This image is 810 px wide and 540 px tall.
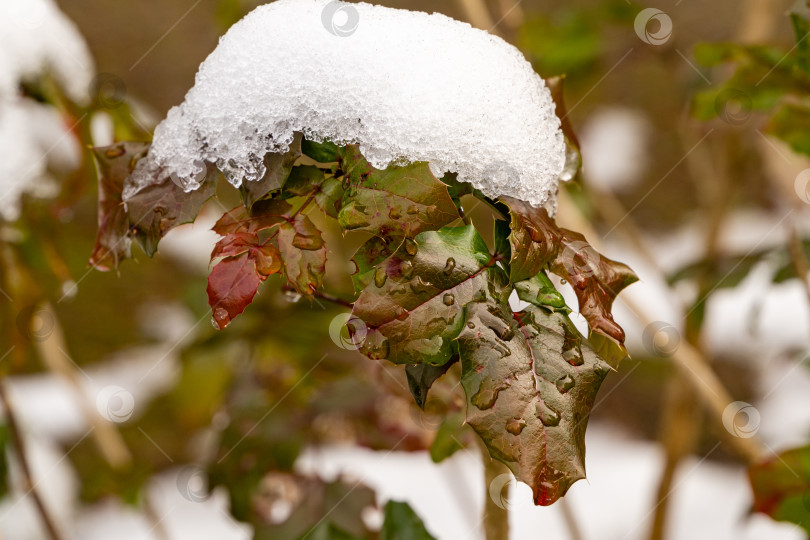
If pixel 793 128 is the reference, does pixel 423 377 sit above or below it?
below

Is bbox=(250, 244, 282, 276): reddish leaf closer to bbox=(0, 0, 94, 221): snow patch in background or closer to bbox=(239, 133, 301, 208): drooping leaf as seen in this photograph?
bbox=(239, 133, 301, 208): drooping leaf

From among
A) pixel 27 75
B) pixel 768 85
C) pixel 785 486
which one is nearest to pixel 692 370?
pixel 785 486

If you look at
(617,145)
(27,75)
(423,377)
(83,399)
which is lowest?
(83,399)

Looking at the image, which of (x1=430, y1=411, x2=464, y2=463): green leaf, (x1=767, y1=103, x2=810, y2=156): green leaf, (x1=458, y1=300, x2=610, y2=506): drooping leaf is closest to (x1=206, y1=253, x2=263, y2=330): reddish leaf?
(x1=458, y1=300, x2=610, y2=506): drooping leaf

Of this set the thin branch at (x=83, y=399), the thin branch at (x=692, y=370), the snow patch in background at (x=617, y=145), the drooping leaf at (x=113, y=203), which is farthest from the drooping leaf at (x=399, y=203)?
the snow patch in background at (x=617, y=145)

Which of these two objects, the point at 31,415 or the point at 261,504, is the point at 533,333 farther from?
the point at 31,415

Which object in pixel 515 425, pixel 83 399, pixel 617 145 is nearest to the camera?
pixel 515 425

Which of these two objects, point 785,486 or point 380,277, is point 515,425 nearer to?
point 380,277
